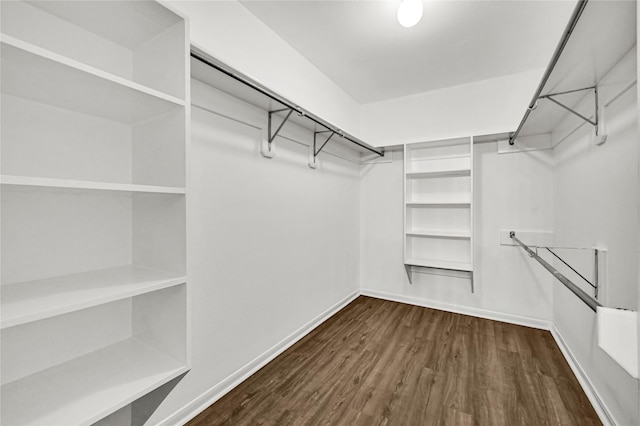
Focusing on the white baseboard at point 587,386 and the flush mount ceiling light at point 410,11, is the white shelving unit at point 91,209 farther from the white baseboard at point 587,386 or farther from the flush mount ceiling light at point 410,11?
the white baseboard at point 587,386

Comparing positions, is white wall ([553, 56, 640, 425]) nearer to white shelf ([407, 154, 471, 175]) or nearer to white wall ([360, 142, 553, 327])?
white wall ([360, 142, 553, 327])

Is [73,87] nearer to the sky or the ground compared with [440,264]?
nearer to the sky

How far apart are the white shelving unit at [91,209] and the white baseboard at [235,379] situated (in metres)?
0.69

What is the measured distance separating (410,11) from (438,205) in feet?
6.73

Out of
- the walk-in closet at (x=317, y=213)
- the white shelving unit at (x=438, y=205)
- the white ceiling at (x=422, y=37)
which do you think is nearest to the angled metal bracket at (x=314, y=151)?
the walk-in closet at (x=317, y=213)

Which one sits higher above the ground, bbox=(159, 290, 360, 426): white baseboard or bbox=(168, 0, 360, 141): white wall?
bbox=(168, 0, 360, 141): white wall

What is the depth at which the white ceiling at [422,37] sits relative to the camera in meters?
1.92

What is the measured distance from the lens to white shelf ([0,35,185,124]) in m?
0.73

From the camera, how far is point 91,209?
3.64 feet

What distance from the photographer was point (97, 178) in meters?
1.11

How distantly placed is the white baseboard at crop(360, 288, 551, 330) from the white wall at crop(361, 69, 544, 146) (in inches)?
74.1

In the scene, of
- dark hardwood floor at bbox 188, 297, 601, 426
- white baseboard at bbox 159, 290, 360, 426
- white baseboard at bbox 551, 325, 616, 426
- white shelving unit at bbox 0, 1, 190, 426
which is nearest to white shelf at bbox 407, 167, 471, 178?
dark hardwood floor at bbox 188, 297, 601, 426

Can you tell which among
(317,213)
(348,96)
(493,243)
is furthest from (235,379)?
(348,96)

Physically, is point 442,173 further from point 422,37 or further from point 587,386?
point 587,386
